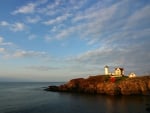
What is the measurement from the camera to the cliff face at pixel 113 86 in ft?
316

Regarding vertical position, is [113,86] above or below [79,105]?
above

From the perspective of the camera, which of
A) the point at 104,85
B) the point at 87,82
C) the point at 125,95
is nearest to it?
the point at 125,95

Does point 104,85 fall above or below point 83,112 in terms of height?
above

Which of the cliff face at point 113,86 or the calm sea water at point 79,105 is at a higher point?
the cliff face at point 113,86

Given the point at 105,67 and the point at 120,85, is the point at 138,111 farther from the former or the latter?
the point at 105,67

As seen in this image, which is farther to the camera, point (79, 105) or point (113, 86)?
point (113, 86)

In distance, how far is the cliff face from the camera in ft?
316

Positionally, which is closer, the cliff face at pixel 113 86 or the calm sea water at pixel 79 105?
the calm sea water at pixel 79 105

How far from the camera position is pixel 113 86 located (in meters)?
98.7

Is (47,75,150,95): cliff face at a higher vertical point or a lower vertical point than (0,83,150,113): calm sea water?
higher

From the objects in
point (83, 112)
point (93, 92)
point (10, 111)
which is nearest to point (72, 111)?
point (83, 112)

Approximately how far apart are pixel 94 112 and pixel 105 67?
79632 mm

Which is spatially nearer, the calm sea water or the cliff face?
the calm sea water

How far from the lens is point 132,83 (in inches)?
3878
